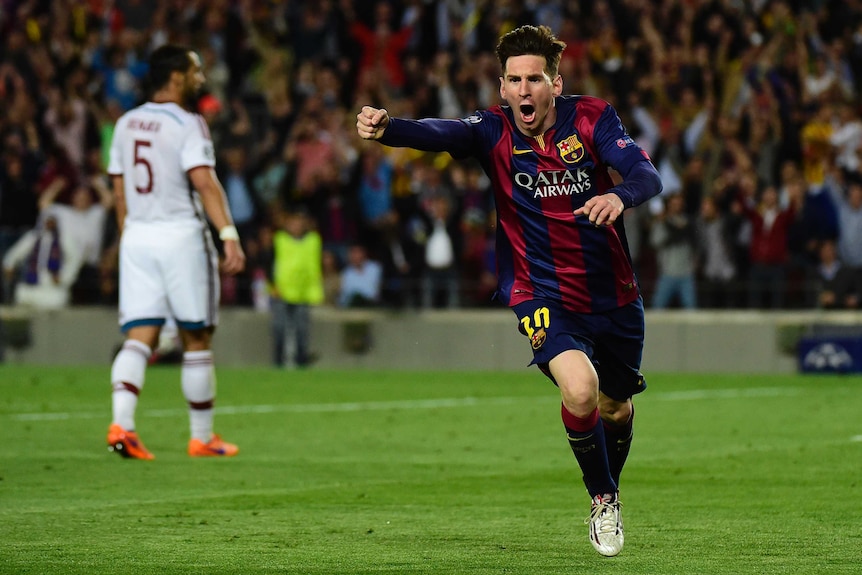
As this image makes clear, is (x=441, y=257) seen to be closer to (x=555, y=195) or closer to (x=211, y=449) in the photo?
(x=211, y=449)

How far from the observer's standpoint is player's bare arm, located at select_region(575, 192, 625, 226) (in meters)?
6.53

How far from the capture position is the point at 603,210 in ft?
21.5

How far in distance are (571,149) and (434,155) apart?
555 inches

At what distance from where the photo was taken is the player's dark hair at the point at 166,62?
1088 cm

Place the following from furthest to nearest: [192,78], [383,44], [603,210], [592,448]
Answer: [383,44] → [192,78] → [592,448] → [603,210]

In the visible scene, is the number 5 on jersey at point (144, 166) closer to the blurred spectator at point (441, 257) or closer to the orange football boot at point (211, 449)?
the orange football boot at point (211, 449)

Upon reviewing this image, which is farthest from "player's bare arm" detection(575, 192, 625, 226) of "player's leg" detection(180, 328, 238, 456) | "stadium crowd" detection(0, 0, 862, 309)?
"stadium crowd" detection(0, 0, 862, 309)

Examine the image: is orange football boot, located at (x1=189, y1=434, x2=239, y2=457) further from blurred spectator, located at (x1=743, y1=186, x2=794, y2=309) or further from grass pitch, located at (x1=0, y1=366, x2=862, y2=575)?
blurred spectator, located at (x1=743, y1=186, x2=794, y2=309)

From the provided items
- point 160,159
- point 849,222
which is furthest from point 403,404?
point 849,222

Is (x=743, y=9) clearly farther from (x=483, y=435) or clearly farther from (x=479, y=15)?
(x=483, y=435)

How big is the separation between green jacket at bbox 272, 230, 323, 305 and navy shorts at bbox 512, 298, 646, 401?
521 inches

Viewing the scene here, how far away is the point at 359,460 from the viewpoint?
11.0 meters

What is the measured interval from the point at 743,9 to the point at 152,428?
1220cm

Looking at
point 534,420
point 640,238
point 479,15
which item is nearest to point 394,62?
point 479,15
